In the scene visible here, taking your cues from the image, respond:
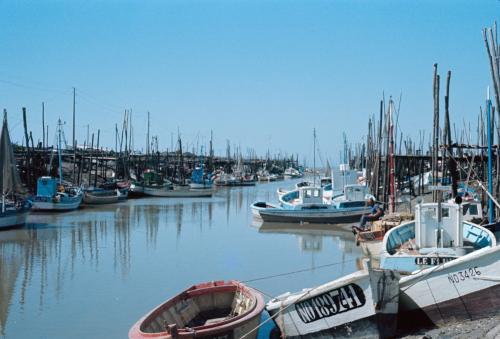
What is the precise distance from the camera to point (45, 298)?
1477cm

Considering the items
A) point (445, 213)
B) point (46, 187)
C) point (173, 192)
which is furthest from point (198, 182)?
point (445, 213)

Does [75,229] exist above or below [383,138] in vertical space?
below

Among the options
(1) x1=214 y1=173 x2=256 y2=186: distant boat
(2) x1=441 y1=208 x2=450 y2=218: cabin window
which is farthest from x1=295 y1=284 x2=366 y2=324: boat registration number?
(1) x1=214 y1=173 x2=256 y2=186: distant boat

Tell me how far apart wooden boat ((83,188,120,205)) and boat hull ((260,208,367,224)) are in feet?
62.5

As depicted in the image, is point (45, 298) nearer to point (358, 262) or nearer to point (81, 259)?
point (81, 259)

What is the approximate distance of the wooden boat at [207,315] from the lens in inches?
331

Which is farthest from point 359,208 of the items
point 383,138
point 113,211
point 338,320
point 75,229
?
point 338,320

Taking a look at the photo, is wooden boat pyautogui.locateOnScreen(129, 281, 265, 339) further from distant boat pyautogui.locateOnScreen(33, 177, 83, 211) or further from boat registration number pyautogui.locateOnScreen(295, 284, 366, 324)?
distant boat pyautogui.locateOnScreen(33, 177, 83, 211)

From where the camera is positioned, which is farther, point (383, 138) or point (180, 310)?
point (383, 138)

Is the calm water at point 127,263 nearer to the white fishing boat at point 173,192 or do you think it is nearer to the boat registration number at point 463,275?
the boat registration number at point 463,275

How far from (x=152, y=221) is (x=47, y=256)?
12.9m

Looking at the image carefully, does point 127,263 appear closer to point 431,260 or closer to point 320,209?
point 431,260

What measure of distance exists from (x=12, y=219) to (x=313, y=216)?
53.4ft

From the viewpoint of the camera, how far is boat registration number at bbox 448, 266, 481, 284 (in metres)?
9.65
